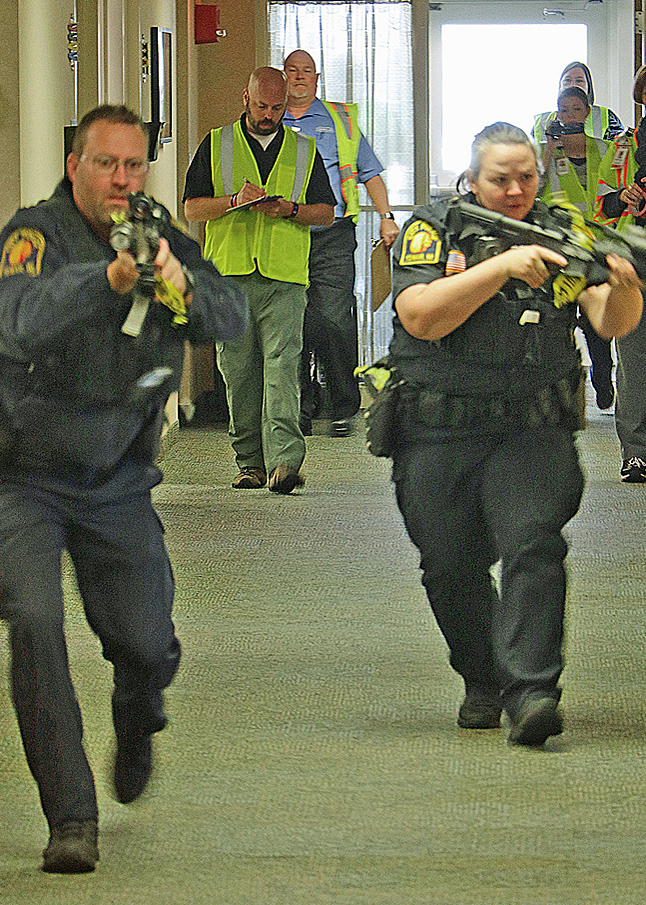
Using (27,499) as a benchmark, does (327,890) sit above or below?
below

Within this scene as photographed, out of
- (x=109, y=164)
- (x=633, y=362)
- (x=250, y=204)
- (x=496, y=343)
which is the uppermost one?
(x=250, y=204)

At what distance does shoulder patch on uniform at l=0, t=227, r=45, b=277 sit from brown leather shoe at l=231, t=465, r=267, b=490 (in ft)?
13.0

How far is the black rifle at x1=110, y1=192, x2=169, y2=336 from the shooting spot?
2371mm

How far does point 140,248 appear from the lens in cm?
238

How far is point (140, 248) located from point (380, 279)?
7.79ft

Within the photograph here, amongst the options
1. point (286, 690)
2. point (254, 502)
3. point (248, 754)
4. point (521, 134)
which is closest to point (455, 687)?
point (286, 690)

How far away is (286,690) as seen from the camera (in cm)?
353

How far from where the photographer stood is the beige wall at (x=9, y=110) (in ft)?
14.8

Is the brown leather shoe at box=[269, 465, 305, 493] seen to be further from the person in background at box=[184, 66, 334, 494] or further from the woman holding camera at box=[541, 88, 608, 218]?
the woman holding camera at box=[541, 88, 608, 218]

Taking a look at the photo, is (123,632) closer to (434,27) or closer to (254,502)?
(254,502)

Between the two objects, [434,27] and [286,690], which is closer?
[286,690]

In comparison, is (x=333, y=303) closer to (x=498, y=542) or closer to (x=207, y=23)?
(x=207, y=23)

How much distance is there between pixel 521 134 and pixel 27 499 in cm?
128

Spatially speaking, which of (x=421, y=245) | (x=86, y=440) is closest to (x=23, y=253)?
(x=86, y=440)
